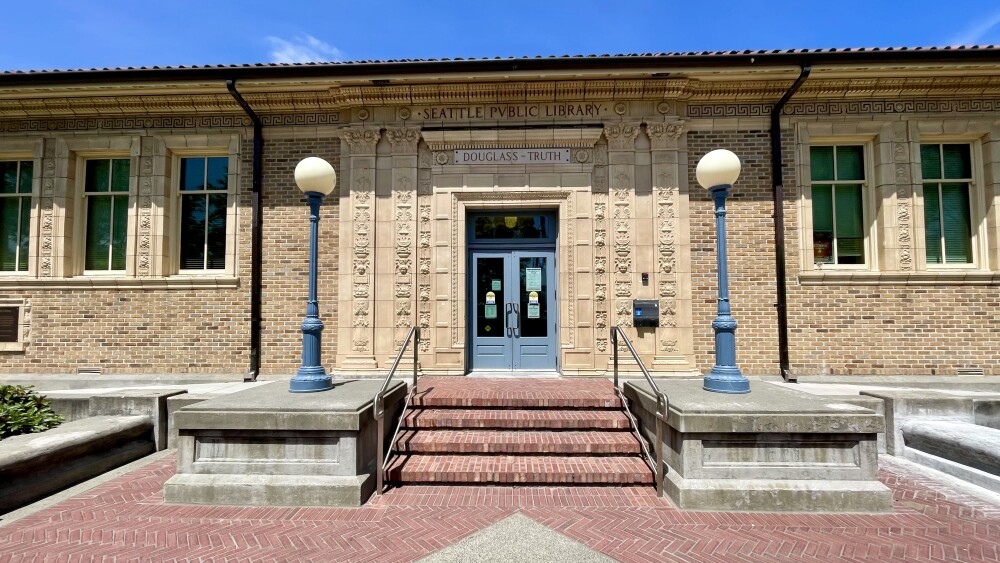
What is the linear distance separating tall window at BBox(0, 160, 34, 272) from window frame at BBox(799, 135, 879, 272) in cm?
1390

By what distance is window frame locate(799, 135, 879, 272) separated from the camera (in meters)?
7.66

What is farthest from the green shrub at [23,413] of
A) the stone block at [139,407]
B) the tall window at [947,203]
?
the tall window at [947,203]

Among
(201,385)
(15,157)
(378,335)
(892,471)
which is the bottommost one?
(892,471)

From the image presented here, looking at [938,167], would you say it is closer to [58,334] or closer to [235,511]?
[235,511]

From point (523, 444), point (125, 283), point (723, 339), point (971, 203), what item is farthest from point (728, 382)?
point (125, 283)

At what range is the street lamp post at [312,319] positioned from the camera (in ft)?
16.7

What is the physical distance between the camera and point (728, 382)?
4.90 metres

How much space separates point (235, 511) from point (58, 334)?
6.79 metres

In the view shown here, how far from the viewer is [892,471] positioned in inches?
196

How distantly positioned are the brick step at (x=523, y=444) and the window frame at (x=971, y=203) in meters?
6.70

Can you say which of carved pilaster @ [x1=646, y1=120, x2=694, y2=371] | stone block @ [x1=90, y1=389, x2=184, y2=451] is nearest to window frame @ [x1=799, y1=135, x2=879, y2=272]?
carved pilaster @ [x1=646, y1=120, x2=694, y2=371]

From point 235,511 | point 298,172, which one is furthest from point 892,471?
point 298,172

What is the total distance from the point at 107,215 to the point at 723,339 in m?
10.5

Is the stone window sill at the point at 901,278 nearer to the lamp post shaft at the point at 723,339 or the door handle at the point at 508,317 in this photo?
the lamp post shaft at the point at 723,339
